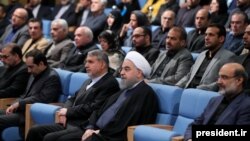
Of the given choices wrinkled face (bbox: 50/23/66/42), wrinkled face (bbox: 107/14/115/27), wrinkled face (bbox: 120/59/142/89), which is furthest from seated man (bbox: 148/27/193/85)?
wrinkled face (bbox: 107/14/115/27)

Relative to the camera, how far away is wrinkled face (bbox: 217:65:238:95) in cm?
507

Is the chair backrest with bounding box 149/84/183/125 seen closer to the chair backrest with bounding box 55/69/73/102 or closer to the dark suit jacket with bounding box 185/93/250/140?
the dark suit jacket with bounding box 185/93/250/140

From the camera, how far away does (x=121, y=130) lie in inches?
226

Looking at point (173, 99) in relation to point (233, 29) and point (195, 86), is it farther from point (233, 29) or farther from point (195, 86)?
point (233, 29)

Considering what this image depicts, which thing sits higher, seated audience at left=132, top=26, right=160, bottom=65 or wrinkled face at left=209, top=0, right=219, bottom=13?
wrinkled face at left=209, top=0, right=219, bottom=13

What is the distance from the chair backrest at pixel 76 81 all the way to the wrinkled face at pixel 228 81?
74.9 inches

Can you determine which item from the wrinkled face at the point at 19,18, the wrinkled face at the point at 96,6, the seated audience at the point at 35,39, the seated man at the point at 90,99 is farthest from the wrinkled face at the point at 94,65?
the wrinkled face at the point at 19,18

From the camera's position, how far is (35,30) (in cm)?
860

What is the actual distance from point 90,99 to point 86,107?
0.32ft

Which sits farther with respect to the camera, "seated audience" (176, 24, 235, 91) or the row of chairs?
"seated audience" (176, 24, 235, 91)

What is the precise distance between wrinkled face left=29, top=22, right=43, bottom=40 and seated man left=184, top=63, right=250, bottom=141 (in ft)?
12.2

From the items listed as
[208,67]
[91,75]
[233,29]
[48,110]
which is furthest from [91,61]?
[233,29]

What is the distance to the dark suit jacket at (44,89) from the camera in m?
6.88

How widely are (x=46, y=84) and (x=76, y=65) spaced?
2.71ft
